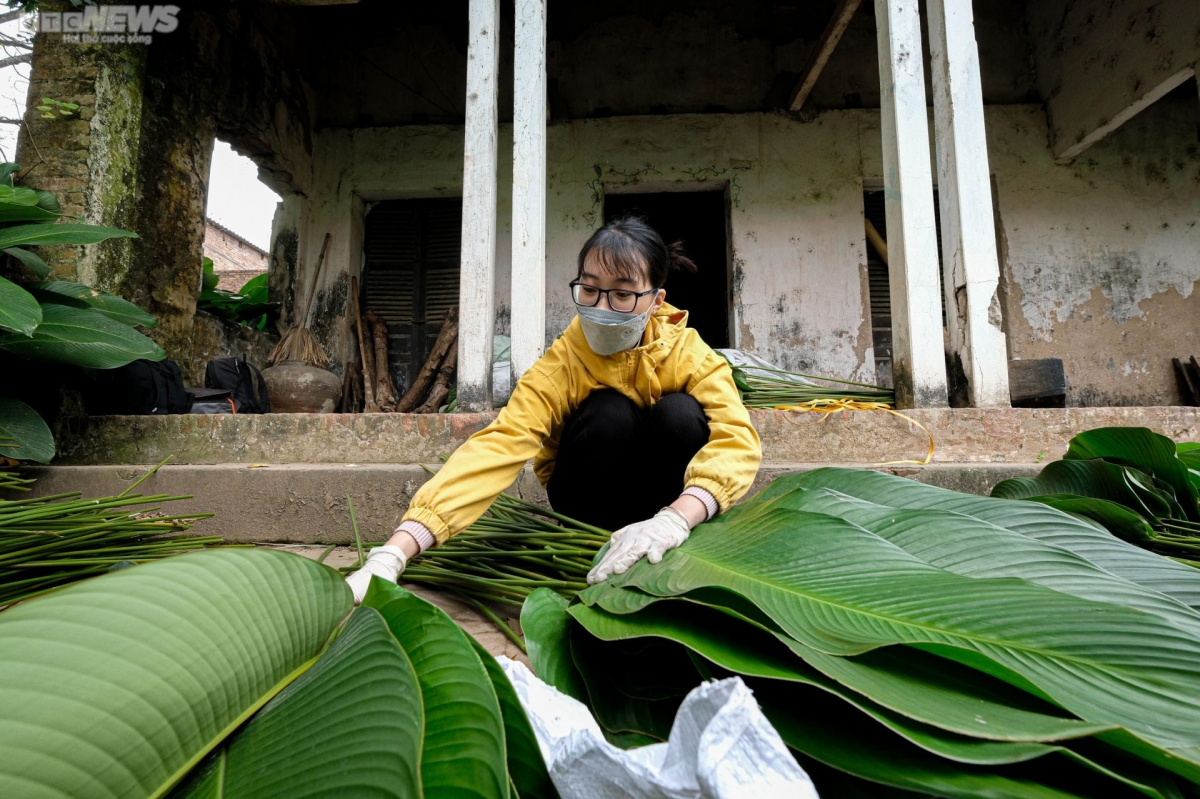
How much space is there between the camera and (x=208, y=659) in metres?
0.55

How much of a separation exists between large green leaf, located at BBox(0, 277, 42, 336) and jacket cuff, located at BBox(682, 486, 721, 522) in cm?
210

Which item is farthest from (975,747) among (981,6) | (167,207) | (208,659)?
(981,6)

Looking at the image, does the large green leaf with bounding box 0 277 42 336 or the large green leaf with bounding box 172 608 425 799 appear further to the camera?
the large green leaf with bounding box 0 277 42 336

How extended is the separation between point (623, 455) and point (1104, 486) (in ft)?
3.60

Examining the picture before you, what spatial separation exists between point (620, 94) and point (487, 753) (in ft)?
18.7

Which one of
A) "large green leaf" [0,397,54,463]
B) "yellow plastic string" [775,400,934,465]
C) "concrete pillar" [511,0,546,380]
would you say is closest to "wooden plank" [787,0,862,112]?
"concrete pillar" [511,0,546,380]

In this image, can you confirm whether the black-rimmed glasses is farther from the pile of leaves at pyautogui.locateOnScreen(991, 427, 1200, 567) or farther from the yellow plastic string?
the yellow plastic string

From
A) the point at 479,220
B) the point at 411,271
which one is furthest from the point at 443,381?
the point at 479,220

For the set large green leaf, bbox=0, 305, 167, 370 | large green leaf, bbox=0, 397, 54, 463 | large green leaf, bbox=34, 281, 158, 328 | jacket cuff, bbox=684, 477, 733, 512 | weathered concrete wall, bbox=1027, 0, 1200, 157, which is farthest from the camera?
weathered concrete wall, bbox=1027, 0, 1200, 157

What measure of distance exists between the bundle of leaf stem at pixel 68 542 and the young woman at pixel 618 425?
55cm

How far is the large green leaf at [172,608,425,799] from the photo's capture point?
475mm

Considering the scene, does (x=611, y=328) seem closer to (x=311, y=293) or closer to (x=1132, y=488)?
(x=1132, y=488)

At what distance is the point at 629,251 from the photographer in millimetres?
1368

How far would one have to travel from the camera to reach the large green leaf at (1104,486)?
1.33m
